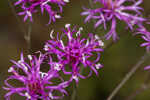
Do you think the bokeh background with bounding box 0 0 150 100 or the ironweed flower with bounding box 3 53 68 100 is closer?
the ironweed flower with bounding box 3 53 68 100

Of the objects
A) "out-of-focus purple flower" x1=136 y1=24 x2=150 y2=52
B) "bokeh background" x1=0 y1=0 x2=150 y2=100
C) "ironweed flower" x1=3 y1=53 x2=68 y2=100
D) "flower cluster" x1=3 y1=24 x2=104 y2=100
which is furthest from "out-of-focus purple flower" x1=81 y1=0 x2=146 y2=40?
"bokeh background" x1=0 y1=0 x2=150 y2=100

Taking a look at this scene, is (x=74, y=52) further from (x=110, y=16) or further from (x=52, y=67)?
(x=110, y=16)

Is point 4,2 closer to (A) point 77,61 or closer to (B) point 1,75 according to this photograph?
(B) point 1,75

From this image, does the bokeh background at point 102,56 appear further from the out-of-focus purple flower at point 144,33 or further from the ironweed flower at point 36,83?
the ironweed flower at point 36,83

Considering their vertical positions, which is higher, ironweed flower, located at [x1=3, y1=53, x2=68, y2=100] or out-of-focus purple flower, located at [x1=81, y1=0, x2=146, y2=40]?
out-of-focus purple flower, located at [x1=81, y1=0, x2=146, y2=40]

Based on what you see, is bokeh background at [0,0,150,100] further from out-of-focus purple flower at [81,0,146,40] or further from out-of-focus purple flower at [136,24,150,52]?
out-of-focus purple flower at [136,24,150,52]

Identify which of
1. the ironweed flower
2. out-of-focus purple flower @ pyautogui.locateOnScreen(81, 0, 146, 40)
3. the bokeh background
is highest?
out-of-focus purple flower @ pyautogui.locateOnScreen(81, 0, 146, 40)

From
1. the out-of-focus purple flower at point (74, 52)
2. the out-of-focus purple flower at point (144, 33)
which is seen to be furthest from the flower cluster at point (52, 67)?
the out-of-focus purple flower at point (144, 33)

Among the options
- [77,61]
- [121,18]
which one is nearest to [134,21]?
[121,18]
